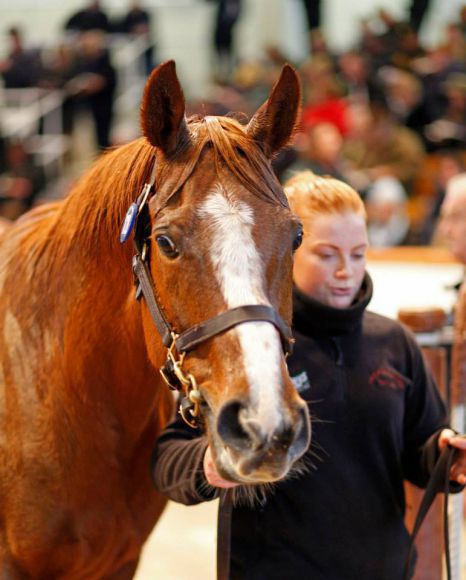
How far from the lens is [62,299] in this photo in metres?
2.12

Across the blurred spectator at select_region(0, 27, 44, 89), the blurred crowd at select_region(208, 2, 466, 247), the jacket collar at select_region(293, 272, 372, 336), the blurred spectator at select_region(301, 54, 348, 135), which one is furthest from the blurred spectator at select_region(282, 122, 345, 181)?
the jacket collar at select_region(293, 272, 372, 336)

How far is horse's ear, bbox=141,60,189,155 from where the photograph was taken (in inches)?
68.2

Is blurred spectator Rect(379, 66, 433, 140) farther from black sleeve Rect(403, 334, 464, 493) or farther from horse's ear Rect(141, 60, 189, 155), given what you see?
horse's ear Rect(141, 60, 189, 155)

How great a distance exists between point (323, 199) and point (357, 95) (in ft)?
29.5

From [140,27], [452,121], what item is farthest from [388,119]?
[140,27]

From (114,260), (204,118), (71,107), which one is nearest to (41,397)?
(114,260)

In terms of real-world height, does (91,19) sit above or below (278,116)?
below

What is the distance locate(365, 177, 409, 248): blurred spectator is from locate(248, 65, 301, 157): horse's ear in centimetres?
615

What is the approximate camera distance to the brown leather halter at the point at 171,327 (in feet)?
5.12

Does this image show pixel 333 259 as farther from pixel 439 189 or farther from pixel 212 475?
pixel 439 189

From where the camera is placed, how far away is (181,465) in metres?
1.96

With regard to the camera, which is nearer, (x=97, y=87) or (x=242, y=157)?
(x=242, y=157)

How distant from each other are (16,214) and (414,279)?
6385 millimetres

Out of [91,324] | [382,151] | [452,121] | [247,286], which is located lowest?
[382,151]
